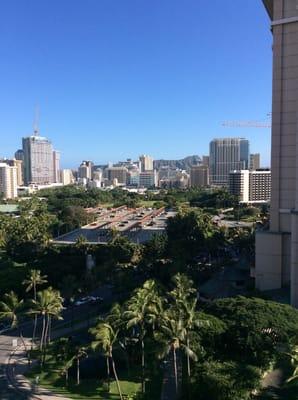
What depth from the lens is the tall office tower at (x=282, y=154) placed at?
42.1 m

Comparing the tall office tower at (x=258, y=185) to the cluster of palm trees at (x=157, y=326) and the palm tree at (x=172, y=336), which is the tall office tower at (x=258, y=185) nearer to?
the cluster of palm trees at (x=157, y=326)

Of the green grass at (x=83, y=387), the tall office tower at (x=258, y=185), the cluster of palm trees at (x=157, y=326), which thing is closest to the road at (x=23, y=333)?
the green grass at (x=83, y=387)

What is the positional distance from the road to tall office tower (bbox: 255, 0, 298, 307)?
18.4 meters

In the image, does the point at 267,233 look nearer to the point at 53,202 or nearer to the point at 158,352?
the point at 158,352

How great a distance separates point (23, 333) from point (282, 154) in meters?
30.9

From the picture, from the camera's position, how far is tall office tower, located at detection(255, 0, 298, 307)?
42094mm

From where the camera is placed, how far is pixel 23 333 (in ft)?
131

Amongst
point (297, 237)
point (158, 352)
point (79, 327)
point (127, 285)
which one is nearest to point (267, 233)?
point (297, 237)

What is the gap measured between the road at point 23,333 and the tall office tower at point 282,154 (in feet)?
60.4

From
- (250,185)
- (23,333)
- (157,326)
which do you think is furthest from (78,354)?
(250,185)

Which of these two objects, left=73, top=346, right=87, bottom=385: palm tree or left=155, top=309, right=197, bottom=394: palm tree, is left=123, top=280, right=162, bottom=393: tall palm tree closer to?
left=155, top=309, right=197, bottom=394: palm tree

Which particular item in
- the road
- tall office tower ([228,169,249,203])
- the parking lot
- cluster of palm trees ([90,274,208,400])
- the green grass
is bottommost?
the road

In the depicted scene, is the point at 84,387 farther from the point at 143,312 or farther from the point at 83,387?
the point at 143,312

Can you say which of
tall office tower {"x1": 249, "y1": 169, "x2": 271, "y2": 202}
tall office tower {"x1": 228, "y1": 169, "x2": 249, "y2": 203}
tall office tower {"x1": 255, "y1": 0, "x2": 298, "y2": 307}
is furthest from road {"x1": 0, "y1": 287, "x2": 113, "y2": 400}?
tall office tower {"x1": 249, "y1": 169, "x2": 271, "y2": 202}
